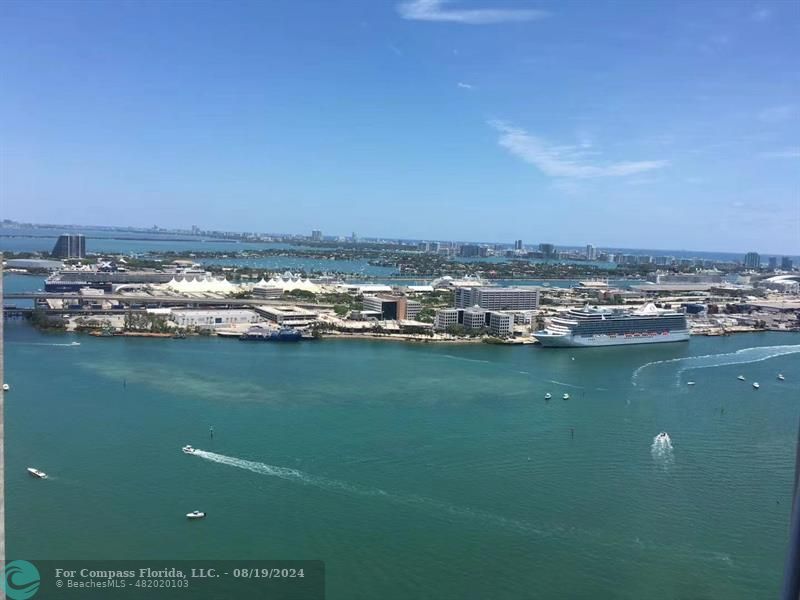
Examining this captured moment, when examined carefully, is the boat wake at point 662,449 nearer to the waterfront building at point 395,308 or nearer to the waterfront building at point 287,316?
the waterfront building at point 287,316

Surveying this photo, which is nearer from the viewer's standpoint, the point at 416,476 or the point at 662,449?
the point at 416,476

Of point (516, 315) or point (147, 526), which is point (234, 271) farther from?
point (147, 526)

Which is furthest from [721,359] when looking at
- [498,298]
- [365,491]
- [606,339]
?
[365,491]

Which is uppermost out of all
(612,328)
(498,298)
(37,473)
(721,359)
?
(498,298)

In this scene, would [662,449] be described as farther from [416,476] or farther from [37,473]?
[37,473]

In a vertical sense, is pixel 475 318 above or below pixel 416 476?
above

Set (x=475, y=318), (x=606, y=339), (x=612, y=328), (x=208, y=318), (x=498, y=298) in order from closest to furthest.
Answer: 1. (x=606, y=339)
2. (x=612, y=328)
3. (x=208, y=318)
4. (x=475, y=318)
5. (x=498, y=298)

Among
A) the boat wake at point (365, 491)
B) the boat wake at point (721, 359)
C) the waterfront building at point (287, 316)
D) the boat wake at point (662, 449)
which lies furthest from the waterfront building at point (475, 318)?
the boat wake at point (365, 491)

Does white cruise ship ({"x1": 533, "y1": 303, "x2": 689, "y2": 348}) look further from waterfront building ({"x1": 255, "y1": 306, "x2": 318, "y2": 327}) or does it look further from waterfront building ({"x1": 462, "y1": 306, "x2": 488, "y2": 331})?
waterfront building ({"x1": 255, "y1": 306, "x2": 318, "y2": 327})
